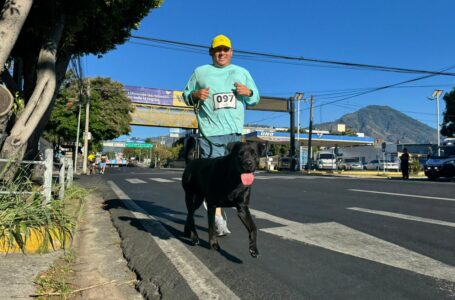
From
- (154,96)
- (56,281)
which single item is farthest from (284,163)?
(56,281)

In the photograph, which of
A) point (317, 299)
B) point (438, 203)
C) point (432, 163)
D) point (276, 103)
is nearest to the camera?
point (317, 299)

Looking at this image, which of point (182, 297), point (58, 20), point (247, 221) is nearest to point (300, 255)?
point (247, 221)

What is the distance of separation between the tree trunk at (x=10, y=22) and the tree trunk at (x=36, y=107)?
1131 millimetres

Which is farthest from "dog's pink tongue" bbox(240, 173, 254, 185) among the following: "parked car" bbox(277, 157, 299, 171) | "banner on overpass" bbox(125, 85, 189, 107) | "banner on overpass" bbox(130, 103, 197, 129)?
"banner on overpass" bbox(125, 85, 189, 107)

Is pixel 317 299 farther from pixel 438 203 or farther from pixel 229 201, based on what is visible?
pixel 438 203

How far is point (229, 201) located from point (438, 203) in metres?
5.63

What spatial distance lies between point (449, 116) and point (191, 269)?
4340cm

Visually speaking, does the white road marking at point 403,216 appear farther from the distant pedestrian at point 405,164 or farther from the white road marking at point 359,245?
the distant pedestrian at point 405,164

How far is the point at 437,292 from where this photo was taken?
2666 mm

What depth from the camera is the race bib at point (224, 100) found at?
4.25 metres

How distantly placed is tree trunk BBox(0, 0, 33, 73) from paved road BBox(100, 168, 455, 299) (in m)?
2.60

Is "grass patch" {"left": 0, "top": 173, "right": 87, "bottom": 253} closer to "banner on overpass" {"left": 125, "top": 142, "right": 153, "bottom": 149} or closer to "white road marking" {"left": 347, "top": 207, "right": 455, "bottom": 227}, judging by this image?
"white road marking" {"left": 347, "top": 207, "right": 455, "bottom": 227}

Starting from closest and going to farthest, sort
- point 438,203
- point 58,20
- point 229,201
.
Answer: point 229,201 → point 58,20 → point 438,203

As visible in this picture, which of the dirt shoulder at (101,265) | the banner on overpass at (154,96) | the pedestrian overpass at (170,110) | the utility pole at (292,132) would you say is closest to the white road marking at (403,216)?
the dirt shoulder at (101,265)
